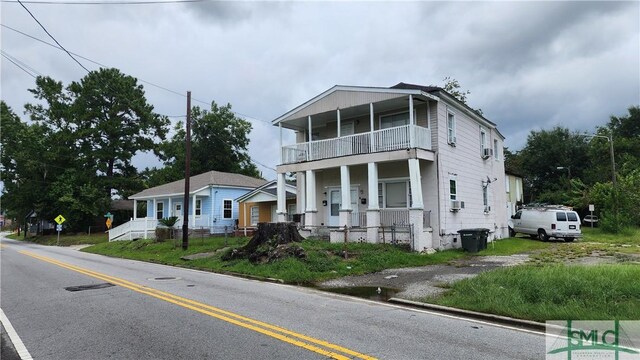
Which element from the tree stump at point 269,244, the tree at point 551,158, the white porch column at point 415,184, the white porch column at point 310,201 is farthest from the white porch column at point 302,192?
the tree at point 551,158

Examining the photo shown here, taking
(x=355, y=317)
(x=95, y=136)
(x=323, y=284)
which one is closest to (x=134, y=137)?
(x=95, y=136)

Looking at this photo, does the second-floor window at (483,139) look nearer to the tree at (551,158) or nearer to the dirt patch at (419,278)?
the dirt patch at (419,278)

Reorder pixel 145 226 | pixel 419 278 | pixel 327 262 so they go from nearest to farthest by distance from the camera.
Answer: pixel 419 278, pixel 327 262, pixel 145 226

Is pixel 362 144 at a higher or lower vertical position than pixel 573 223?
higher

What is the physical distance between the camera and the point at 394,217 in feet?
62.7

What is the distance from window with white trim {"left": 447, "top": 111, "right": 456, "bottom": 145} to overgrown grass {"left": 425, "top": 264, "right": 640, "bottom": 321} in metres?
11.3

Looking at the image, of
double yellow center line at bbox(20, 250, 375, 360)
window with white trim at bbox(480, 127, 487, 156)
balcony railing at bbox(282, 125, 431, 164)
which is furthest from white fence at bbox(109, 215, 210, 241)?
double yellow center line at bbox(20, 250, 375, 360)

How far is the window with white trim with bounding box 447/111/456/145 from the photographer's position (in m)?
20.0

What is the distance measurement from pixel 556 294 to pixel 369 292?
4.10 meters

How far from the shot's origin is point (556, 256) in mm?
15641

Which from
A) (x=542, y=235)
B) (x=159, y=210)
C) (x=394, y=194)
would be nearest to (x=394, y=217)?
(x=394, y=194)

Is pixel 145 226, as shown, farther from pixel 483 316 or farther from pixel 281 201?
pixel 483 316

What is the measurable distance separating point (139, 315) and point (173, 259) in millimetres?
11862

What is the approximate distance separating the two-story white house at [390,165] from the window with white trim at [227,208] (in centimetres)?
1238
